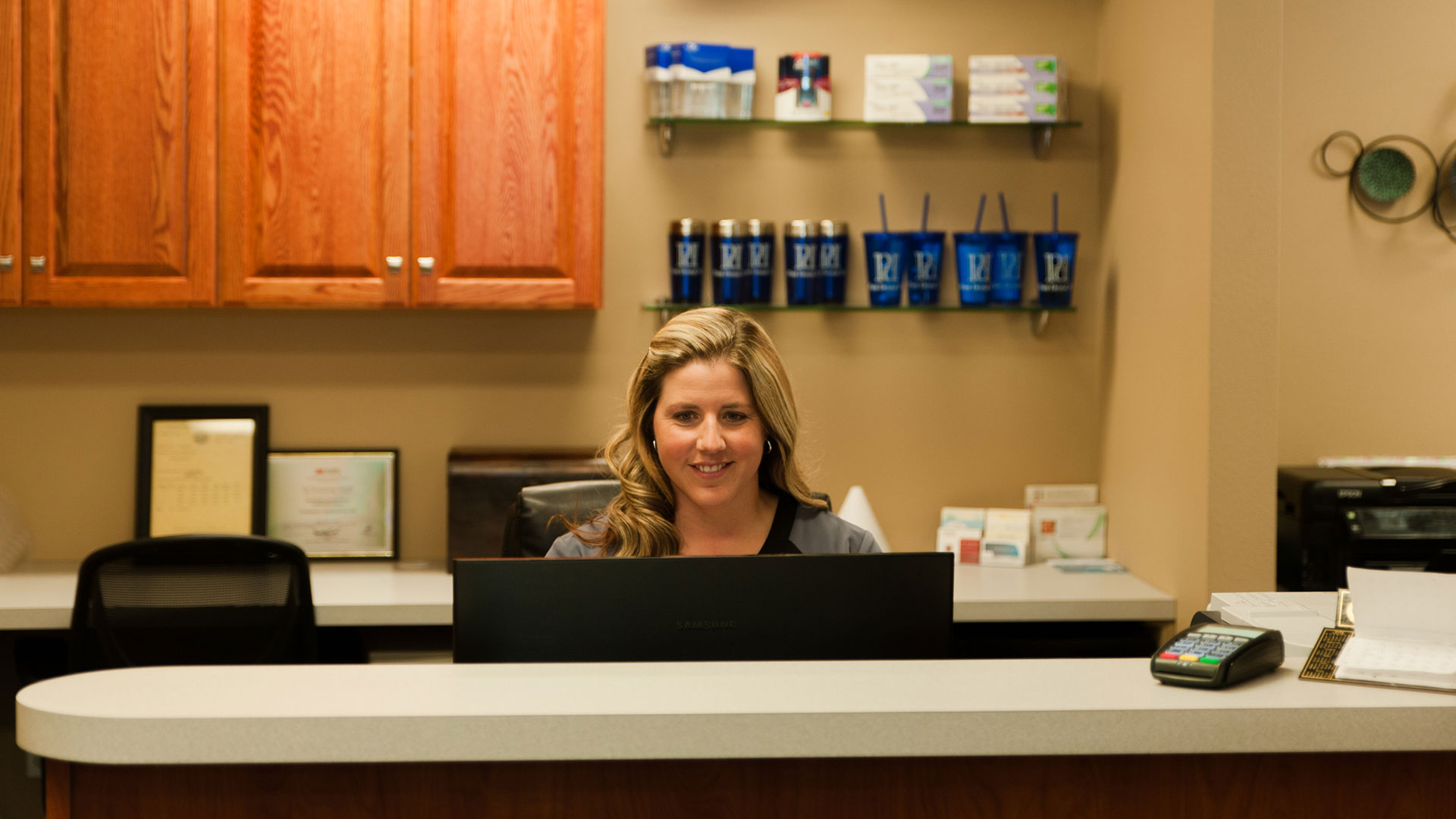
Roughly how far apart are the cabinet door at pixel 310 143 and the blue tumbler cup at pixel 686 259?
2.17 feet

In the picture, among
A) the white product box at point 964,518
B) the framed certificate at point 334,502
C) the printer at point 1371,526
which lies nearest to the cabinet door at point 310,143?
the framed certificate at point 334,502

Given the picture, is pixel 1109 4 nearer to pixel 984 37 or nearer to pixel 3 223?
pixel 984 37

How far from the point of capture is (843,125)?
3.13 m

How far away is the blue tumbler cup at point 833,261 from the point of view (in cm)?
304

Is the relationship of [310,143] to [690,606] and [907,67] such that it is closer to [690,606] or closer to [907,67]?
[907,67]

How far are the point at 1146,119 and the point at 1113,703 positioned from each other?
2.10m

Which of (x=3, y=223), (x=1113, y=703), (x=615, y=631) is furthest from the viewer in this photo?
(x=3, y=223)

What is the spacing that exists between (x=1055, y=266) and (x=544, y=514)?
1573 millimetres

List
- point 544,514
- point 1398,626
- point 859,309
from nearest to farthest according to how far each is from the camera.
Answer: point 1398,626 → point 544,514 → point 859,309

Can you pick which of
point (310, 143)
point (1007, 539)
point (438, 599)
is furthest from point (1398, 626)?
point (310, 143)

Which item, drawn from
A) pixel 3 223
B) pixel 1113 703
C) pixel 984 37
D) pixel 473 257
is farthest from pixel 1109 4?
pixel 3 223

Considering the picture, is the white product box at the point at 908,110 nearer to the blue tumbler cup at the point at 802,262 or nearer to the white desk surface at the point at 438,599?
the blue tumbler cup at the point at 802,262

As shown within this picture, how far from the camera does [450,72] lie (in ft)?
9.21

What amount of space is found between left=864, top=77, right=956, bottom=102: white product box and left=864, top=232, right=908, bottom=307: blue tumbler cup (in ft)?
1.14
